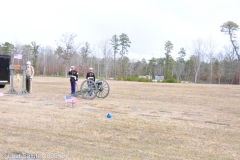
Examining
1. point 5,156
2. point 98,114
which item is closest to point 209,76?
point 98,114

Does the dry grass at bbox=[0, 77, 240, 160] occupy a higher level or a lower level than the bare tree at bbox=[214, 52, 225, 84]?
lower

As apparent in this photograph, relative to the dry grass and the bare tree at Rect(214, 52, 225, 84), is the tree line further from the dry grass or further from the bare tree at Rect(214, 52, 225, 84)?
the dry grass

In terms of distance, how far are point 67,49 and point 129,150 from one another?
33711 millimetres

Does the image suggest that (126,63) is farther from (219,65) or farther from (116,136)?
(116,136)

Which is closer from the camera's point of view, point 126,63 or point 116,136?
point 116,136

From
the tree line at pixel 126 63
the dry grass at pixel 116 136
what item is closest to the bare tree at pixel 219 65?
the tree line at pixel 126 63

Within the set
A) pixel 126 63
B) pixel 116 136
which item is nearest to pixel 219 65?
pixel 126 63

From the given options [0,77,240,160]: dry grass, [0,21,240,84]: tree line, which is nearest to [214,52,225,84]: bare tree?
[0,21,240,84]: tree line

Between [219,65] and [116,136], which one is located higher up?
[219,65]

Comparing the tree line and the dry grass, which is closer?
the dry grass

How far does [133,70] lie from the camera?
42.4 m

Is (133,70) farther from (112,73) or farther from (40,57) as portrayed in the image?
(40,57)

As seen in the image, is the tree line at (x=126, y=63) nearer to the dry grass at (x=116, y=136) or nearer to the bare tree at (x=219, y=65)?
the bare tree at (x=219, y=65)

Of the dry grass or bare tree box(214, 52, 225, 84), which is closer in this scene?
the dry grass
